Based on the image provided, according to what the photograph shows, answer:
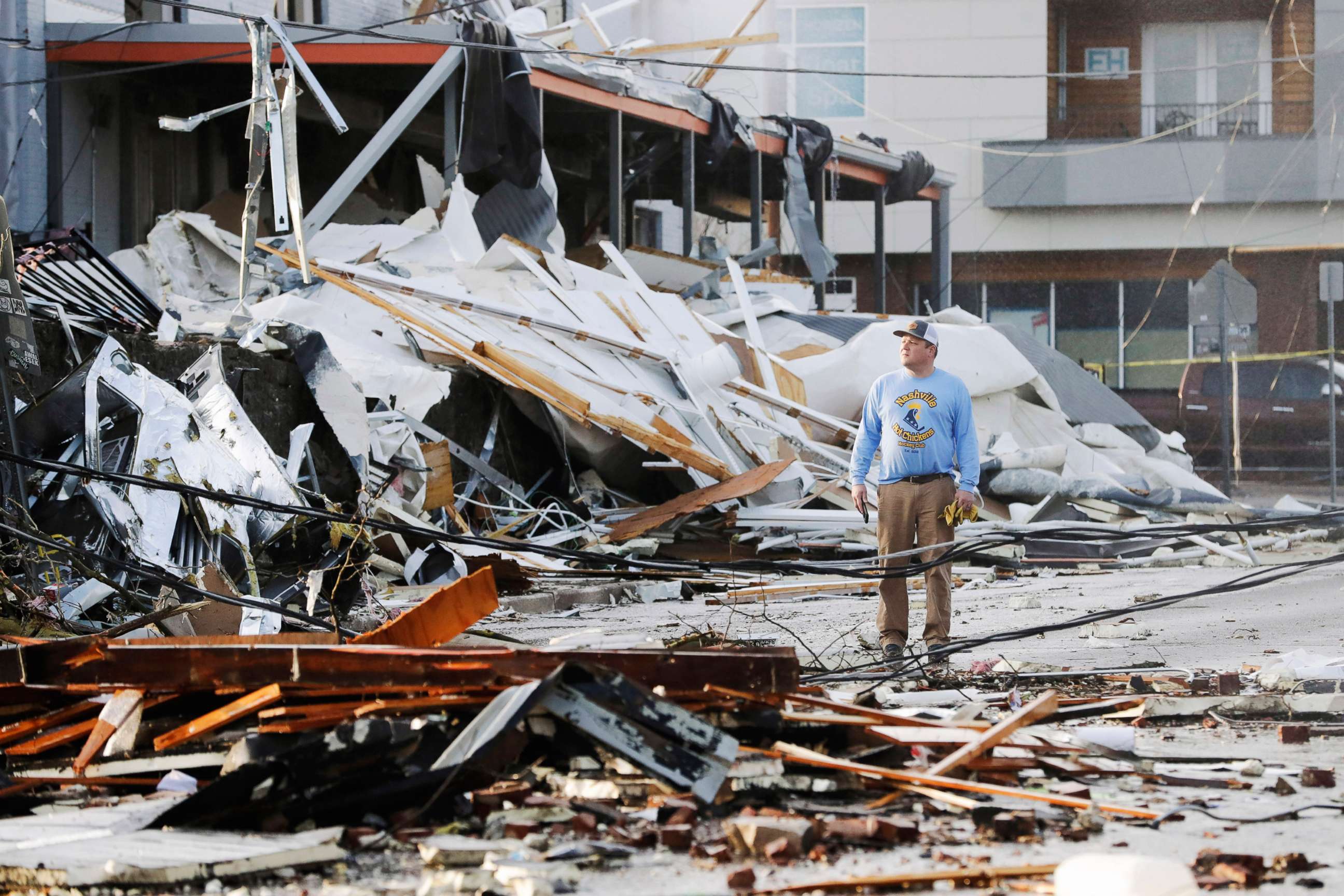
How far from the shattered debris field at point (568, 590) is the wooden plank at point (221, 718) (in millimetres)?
15

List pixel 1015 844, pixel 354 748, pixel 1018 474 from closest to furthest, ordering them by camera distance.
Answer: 1. pixel 1015 844
2. pixel 354 748
3. pixel 1018 474

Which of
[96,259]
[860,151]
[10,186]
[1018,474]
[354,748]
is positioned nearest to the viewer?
[354,748]

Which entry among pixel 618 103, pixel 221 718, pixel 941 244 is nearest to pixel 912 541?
pixel 221 718

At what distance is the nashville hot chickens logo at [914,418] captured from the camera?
24.5ft

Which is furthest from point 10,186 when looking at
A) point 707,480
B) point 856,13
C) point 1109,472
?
point 856,13

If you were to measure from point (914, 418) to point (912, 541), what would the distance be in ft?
2.01

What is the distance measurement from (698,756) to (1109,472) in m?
12.5

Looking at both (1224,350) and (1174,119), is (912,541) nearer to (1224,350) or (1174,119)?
(1224,350)

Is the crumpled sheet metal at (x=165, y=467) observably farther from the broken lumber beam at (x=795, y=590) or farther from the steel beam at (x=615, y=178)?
the steel beam at (x=615, y=178)

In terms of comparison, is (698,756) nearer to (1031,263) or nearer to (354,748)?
(354,748)

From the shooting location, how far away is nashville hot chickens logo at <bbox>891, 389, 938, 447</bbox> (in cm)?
746

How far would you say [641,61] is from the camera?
54.7ft

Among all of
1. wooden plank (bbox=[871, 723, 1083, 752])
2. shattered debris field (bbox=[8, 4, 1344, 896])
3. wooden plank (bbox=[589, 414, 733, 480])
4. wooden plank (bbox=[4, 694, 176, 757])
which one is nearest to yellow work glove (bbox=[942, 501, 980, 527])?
shattered debris field (bbox=[8, 4, 1344, 896])

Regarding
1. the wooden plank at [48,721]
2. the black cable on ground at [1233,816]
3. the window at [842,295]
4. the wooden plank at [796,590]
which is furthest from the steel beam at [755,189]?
the black cable on ground at [1233,816]
